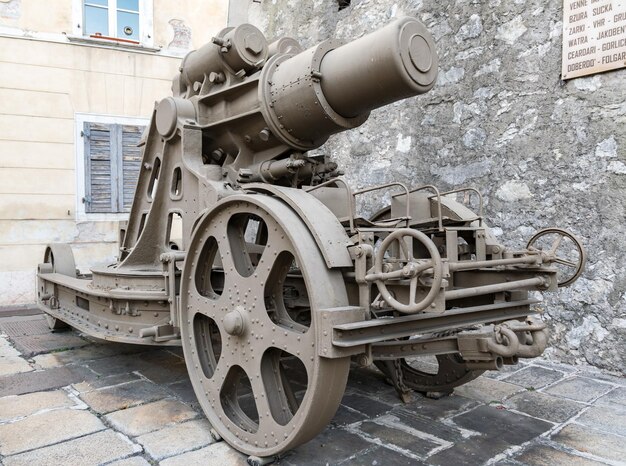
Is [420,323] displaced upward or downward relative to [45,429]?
upward

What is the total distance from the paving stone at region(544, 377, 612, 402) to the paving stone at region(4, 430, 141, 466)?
8.82ft

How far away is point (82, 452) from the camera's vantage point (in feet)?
9.21

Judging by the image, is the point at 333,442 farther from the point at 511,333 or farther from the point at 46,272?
the point at 46,272

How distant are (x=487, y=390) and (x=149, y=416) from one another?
2.18m

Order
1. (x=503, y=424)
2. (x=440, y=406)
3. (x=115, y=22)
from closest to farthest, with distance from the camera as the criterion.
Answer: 1. (x=503, y=424)
2. (x=440, y=406)
3. (x=115, y=22)

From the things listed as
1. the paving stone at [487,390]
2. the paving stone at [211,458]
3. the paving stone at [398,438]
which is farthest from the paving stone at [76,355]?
the paving stone at [487,390]

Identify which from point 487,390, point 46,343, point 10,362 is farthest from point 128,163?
point 487,390

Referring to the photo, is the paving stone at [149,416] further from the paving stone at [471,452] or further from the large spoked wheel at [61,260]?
the large spoked wheel at [61,260]

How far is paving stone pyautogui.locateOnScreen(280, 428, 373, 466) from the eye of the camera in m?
2.70

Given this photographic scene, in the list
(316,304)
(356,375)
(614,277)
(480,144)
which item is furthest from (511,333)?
(480,144)

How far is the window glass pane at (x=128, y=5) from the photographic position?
841 centimetres

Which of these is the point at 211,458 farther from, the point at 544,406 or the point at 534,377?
the point at 534,377

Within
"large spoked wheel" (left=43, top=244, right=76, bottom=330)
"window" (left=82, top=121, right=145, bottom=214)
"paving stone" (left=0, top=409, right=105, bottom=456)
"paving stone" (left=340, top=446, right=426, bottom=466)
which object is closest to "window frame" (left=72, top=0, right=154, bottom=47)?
"window" (left=82, top=121, right=145, bottom=214)

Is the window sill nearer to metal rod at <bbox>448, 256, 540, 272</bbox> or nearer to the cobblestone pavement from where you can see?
the cobblestone pavement
